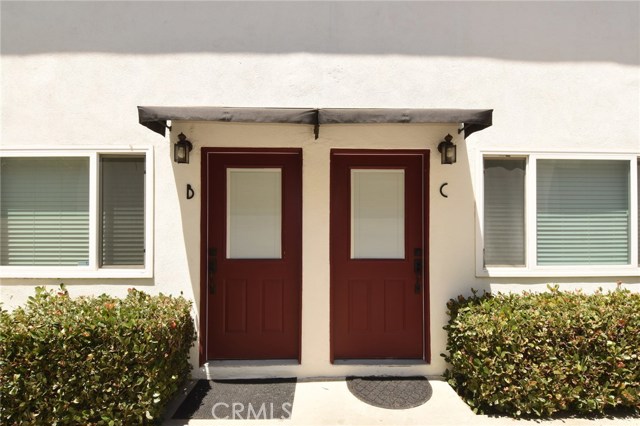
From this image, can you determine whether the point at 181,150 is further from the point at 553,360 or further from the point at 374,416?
the point at 553,360

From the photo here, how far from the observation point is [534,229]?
404 cm

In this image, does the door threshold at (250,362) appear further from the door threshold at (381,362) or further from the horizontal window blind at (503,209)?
the horizontal window blind at (503,209)

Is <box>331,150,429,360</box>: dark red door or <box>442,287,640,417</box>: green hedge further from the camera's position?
<box>331,150,429,360</box>: dark red door

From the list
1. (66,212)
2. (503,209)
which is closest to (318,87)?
(503,209)

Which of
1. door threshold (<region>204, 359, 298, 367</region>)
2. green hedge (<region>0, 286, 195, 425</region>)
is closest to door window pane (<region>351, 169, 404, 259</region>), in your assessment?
door threshold (<region>204, 359, 298, 367</region>)

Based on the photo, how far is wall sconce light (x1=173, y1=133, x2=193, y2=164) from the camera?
12.4 feet

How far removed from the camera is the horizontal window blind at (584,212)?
162 inches

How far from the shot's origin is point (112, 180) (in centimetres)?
401

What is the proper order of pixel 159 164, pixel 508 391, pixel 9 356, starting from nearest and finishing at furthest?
1. pixel 9 356
2. pixel 508 391
3. pixel 159 164

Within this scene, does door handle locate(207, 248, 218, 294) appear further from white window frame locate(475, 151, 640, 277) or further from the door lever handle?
white window frame locate(475, 151, 640, 277)

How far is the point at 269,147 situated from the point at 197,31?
1607mm

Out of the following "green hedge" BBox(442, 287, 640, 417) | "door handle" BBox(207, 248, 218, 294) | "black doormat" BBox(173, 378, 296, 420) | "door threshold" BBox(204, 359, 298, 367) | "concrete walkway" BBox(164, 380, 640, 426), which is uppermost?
"door handle" BBox(207, 248, 218, 294)

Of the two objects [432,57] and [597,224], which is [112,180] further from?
[597,224]

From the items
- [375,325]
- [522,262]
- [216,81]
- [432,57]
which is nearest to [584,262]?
[522,262]
